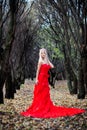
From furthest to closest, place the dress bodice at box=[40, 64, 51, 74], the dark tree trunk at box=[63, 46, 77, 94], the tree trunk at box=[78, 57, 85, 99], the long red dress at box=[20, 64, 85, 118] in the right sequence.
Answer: the dark tree trunk at box=[63, 46, 77, 94] → the tree trunk at box=[78, 57, 85, 99] → the dress bodice at box=[40, 64, 51, 74] → the long red dress at box=[20, 64, 85, 118]

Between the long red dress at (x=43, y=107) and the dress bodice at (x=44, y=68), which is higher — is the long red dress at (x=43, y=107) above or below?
below

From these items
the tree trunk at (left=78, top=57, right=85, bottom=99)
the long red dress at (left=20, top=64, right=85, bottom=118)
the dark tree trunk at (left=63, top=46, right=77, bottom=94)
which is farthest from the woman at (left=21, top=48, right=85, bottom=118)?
the dark tree trunk at (left=63, top=46, right=77, bottom=94)

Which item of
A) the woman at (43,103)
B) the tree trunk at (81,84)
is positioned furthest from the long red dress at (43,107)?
the tree trunk at (81,84)

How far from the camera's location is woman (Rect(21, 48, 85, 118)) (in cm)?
1127

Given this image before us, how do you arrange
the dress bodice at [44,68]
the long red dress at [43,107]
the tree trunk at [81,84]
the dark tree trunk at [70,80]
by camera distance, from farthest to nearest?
the dark tree trunk at [70,80] → the tree trunk at [81,84] → the dress bodice at [44,68] → the long red dress at [43,107]

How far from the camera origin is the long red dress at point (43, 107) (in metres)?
11.2

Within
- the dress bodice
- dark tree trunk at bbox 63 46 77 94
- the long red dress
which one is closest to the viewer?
the long red dress

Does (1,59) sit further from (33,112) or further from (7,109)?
(33,112)

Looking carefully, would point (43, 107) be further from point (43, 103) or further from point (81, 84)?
point (81, 84)

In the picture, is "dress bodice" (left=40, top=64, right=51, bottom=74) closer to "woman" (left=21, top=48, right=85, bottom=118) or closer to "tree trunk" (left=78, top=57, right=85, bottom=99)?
"woman" (left=21, top=48, right=85, bottom=118)

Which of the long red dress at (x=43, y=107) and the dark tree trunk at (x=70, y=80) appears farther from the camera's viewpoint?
the dark tree trunk at (x=70, y=80)

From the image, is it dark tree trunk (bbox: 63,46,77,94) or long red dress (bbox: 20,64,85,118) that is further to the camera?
dark tree trunk (bbox: 63,46,77,94)

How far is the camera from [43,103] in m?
11.9

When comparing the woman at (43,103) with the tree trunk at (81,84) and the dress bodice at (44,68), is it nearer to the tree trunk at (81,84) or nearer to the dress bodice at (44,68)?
the dress bodice at (44,68)
